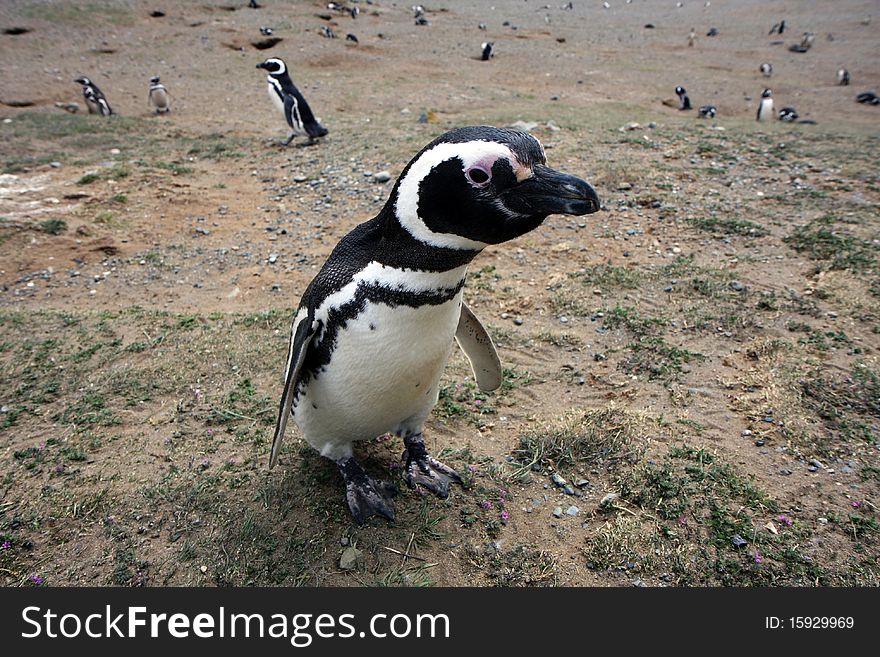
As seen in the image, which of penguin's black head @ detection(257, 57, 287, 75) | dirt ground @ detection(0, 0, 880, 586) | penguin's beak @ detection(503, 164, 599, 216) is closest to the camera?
penguin's beak @ detection(503, 164, 599, 216)

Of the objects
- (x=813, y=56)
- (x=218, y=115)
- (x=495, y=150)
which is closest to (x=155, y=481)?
(x=495, y=150)

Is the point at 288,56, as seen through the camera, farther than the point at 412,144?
Yes

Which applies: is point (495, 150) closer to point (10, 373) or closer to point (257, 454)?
point (257, 454)

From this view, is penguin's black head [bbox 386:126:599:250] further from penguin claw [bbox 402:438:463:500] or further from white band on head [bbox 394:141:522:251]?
penguin claw [bbox 402:438:463:500]

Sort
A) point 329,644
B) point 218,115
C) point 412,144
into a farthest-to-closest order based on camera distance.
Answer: point 218,115
point 412,144
point 329,644

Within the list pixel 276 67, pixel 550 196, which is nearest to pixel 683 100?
pixel 276 67

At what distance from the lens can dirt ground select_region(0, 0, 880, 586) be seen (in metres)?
2.20

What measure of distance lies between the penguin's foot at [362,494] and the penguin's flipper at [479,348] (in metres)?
0.72

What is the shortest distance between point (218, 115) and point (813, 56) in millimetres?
19025

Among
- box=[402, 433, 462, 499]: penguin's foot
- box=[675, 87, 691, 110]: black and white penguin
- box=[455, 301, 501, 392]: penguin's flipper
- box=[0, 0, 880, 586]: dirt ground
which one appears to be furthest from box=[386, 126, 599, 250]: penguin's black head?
box=[675, 87, 691, 110]: black and white penguin

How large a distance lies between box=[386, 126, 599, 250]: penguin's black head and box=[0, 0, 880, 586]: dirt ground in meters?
1.32

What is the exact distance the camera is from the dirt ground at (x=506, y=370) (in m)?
2.20

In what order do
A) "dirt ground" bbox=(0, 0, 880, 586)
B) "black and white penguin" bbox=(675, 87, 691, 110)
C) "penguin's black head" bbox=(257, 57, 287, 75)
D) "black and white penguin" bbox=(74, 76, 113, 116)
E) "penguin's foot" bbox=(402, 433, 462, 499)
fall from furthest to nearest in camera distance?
1. "black and white penguin" bbox=(675, 87, 691, 110)
2. "black and white penguin" bbox=(74, 76, 113, 116)
3. "penguin's black head" bbox=(257, 57, 287, 75)
4. "penguin's foot" bbox=(402, 433, 462, 499)
5. "dirt ground" bbox=(0, 0, 880, 586)

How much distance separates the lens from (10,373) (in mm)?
3330
